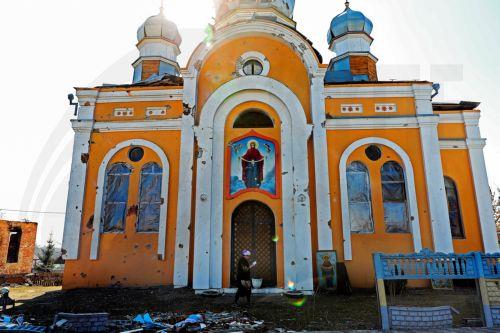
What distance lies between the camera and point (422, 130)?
37.8ft

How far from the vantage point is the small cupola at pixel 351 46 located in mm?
16530

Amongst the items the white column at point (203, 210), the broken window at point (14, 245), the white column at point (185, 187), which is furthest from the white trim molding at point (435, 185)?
the broken window at point (14, 245)

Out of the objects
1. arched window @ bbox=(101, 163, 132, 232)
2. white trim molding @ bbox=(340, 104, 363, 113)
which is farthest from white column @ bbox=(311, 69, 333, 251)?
arched window @ bbox=(101, 163, 132, 232)

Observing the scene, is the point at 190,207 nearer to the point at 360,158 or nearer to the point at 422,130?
the point at 360,158

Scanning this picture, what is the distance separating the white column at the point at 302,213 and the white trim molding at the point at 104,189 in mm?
4019

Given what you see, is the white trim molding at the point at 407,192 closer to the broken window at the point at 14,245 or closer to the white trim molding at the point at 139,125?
the white trim molding at the point at 139,125

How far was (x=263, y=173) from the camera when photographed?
1094 cm

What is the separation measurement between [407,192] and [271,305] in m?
5.85

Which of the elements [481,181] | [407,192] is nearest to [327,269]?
[407,192]

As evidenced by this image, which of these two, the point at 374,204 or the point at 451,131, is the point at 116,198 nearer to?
the point at 374,204

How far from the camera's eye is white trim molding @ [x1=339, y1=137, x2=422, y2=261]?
35.1 ft

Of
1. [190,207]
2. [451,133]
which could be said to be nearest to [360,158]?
[451,133]

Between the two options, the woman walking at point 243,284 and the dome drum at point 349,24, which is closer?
the woman walking at point 243,284

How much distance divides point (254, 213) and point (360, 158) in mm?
3846
